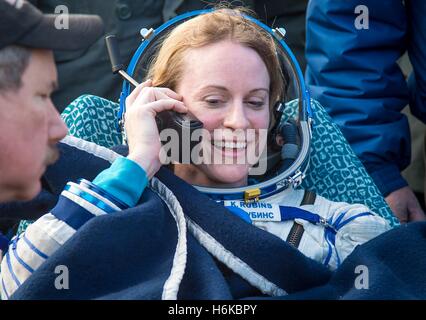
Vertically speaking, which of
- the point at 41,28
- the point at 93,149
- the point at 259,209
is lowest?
the point at 259,209

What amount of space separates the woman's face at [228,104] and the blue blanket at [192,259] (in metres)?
0.18

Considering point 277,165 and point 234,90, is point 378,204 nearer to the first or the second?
point 277,165

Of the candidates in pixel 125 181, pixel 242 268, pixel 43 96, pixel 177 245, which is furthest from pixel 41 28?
pixel 242 268

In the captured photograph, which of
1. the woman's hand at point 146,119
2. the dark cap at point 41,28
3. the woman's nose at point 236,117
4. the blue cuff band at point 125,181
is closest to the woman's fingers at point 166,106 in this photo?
the woman's hand at point 146,119

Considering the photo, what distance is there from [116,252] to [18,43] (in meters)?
0.50

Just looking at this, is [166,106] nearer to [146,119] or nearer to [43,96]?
[146,119]

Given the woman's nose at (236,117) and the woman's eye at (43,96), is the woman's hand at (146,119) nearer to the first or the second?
the woman's nose at (236,117)

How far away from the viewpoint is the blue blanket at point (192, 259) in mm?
1397

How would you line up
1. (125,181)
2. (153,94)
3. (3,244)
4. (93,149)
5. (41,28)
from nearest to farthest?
(41,28) → (125,181) → (3,244) → (93,149) → (153,94)

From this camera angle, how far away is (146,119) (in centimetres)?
179

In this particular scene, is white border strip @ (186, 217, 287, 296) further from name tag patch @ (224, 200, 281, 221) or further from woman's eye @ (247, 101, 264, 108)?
woman's eye @ (247, 101, 264, 108)

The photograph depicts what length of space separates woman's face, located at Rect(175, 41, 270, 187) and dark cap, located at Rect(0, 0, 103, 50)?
68 cm

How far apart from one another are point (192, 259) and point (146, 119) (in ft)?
1.33

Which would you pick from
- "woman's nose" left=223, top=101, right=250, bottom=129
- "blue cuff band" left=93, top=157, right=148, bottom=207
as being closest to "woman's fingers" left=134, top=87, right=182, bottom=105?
"woman's nose" left=223, top=101, right=250, bottom=129
